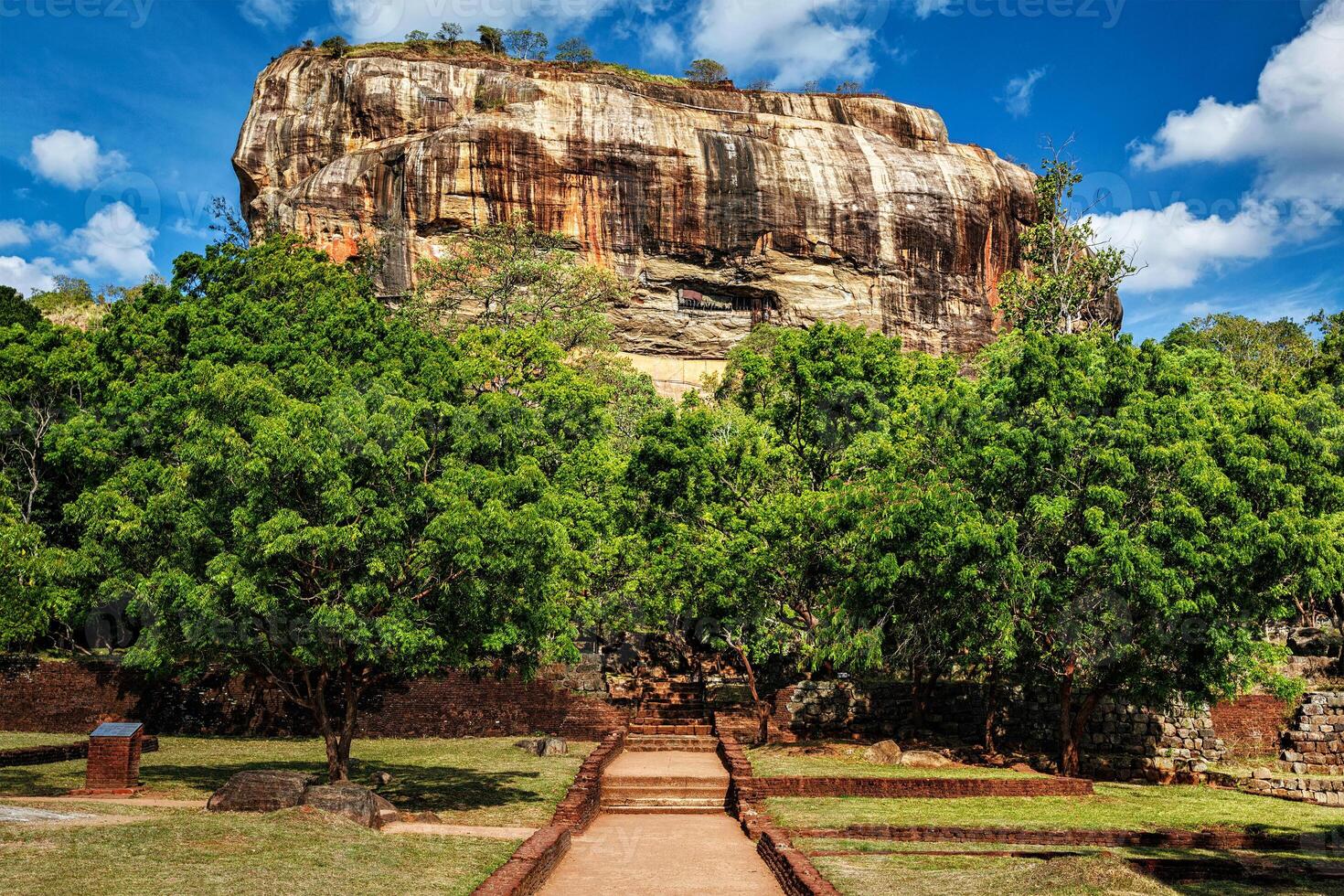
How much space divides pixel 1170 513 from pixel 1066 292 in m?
22.8

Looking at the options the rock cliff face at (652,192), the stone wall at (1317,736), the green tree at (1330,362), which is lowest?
the stone wall at (1317,736)

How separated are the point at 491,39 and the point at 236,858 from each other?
58.8 metres

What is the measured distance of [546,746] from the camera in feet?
69.2

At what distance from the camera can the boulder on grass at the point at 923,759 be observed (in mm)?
18781

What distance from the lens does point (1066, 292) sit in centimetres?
3741

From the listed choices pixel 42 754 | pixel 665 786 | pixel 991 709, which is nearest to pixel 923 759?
pixel 991 709

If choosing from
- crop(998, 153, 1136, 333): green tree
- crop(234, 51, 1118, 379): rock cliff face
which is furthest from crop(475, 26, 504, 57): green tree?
crop(998, 153, 1136, 333): green tree

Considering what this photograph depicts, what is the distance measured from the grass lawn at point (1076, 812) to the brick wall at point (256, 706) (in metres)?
9.09

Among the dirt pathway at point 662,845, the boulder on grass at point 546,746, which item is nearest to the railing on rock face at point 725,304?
the boulder on grass at point 546,746

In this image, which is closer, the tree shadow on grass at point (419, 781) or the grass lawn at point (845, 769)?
the tree shadow on grass at point (419, 781)

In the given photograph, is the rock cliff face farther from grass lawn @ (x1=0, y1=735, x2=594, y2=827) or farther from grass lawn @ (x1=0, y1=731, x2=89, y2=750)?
grass lawn @ (x1=0, y1=735, x2=594, y2=827)

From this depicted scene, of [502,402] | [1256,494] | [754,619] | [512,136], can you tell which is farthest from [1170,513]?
[512,136]

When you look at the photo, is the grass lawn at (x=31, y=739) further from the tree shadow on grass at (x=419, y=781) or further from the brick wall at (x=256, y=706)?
the tree shadow on grass at (x=419, y=781)

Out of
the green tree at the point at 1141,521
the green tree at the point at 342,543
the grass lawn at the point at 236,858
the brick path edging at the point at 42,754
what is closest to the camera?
the grass lawn at the point at 236,858
